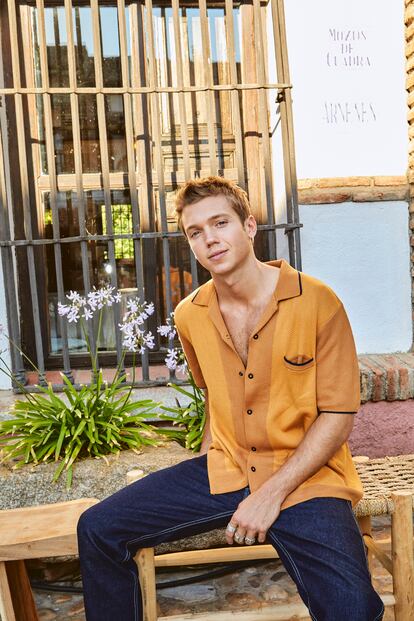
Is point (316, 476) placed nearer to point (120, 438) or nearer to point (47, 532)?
point (47, 532)

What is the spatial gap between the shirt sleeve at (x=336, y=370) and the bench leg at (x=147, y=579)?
0.81 metres

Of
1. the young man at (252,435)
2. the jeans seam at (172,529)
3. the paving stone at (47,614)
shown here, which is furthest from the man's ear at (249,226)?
the paving stone at (47,614)

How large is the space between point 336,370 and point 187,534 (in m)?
0.78

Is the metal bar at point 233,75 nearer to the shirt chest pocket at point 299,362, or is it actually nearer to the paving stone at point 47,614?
the shirt chest pocket at point 299,362

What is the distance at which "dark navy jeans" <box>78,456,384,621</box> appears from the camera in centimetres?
165

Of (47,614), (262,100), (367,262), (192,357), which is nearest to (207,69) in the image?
(262,100)

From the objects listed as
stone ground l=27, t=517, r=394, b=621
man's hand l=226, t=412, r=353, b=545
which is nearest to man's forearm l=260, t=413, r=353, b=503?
man's hand l=226, t=412, r=353, b=545

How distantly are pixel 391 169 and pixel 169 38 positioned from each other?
174 cm

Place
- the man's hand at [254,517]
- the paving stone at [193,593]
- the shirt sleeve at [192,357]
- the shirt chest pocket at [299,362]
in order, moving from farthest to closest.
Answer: the paving stone at [193,593] < the shirt sleeve at [192,357] < the shirt chest pocket at [299,362] < the man's hand at [254,517]

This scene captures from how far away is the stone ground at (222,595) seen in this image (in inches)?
106

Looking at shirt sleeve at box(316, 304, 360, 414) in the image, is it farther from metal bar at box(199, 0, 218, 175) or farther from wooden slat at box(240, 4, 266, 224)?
wooden slat at box(240, 4, 266, 224)

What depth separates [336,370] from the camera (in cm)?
184

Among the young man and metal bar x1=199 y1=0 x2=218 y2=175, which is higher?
metal bar x1=199 y1=0 x2=218 y2=175

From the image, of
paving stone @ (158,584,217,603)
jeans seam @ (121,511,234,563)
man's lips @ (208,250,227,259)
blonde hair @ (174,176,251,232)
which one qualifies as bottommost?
paving stone @ (158,584,217,603)
